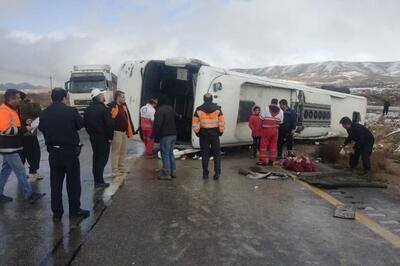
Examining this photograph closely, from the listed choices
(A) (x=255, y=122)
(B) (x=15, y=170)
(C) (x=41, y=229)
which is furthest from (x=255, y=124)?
(C) (x=41, y=229)

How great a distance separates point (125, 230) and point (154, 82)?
7555 mm

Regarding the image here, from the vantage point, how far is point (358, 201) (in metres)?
7.48

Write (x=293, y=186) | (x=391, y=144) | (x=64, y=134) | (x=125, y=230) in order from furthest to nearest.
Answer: (x=391, y=144) → (x=293, y=186) → (x=64, y=134) → (x=125, y=230)

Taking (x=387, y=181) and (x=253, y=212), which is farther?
(x=387, y=181)

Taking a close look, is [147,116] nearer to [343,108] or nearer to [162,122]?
[162,122]

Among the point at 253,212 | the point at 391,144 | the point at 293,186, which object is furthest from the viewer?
the point at 391,144

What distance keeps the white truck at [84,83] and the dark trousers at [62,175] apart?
57.8ft

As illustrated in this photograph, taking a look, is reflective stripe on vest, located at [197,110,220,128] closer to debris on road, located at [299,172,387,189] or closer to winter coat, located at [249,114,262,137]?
debris on road, located at [299,172,387,189]

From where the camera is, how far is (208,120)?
29.0ft

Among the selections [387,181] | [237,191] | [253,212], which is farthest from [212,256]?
[387,181]

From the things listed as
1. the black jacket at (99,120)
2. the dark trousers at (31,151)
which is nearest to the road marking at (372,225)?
the black jacket at (99,120)

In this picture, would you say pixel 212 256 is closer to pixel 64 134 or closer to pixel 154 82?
pixel 64 134

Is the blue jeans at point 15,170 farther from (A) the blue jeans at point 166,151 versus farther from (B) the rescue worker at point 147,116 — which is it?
(B) the rescue worker at point 147,116

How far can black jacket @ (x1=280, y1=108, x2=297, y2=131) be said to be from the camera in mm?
12211
